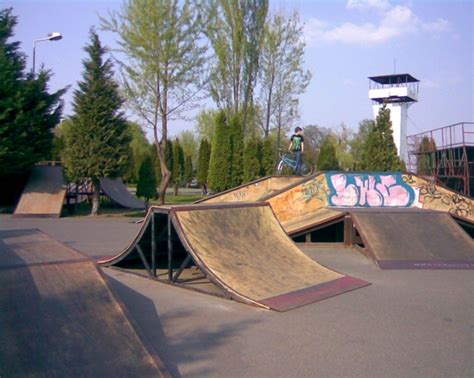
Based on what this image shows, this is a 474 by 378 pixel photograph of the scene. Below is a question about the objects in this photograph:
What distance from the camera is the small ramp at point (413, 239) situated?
33.1 ft

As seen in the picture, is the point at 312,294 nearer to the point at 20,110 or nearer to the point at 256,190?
the point at 256,190

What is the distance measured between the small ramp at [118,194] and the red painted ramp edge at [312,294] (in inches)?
686

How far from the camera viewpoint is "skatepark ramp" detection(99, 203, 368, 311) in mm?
7133

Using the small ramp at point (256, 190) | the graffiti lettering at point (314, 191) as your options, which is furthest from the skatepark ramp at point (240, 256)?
the small ramp at point (256, 190)

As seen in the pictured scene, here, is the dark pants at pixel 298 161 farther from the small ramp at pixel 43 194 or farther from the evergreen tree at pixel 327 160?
the evergreen tree at pixel 327 160

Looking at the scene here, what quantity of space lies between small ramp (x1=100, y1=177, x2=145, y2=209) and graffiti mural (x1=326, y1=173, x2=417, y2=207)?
12.7 metres

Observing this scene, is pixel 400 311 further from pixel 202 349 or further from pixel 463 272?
pixel 463 272

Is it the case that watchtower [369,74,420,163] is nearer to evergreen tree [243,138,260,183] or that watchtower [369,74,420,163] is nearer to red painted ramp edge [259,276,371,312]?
evergreen tree [243,138,260,183]

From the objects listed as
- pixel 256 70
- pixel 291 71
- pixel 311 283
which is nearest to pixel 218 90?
pixel 256 70

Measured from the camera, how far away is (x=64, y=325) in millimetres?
4598

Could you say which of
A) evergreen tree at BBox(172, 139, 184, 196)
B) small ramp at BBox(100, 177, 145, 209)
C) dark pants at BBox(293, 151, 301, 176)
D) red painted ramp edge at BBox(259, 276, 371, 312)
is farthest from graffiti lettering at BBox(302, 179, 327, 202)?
evergreen tree at BBox(172, 139, 184, 196)

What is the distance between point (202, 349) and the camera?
16.5 ft

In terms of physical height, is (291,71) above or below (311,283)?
above

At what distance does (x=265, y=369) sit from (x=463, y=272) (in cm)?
644
